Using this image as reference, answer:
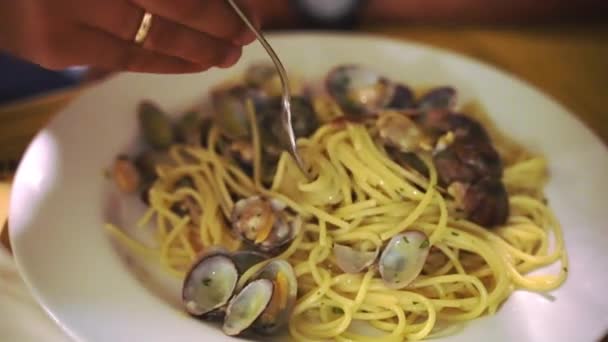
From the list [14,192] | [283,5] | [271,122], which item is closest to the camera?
[14,192]

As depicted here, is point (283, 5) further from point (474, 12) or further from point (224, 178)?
point (224, 178)

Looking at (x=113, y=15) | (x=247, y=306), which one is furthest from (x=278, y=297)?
(x=113, y=15)

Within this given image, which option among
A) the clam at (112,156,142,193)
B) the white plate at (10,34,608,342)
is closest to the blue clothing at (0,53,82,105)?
the white plate at (10,34,608,342)

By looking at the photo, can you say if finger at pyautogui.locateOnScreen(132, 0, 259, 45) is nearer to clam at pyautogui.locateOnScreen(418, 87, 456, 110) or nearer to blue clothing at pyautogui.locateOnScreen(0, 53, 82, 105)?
clam at pyautogui.locateOnScreen(418, 87, 456, 110)

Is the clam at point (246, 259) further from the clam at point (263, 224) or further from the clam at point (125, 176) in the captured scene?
the clam at point (125, 176)

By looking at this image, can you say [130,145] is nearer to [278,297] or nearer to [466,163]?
[278,297]

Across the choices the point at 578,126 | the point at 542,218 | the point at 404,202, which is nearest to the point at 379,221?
the point at 404,202

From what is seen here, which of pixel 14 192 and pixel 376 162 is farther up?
pixel 376 162
